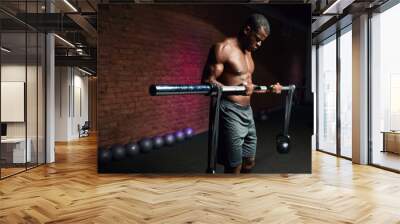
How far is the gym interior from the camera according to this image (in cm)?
410

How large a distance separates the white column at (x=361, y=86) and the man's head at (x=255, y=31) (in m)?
2.47

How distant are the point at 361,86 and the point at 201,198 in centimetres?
445

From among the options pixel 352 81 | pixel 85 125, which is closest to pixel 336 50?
pixel 352 81

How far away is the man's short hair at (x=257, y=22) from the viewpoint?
18.9 feet


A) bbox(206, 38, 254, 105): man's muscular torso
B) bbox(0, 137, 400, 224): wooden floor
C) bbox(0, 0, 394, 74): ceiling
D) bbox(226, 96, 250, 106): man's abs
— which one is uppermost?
bbox(0, 0, 394, 74): ceiling

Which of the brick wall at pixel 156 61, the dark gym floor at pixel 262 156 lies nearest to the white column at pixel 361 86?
the dark gym floor at pixel 262 156

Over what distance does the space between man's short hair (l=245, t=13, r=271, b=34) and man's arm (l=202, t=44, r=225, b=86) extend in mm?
576

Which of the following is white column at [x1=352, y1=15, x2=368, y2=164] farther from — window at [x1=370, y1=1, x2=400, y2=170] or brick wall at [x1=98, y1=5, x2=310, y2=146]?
brick wall at [x1=98, y1=5, x2=310, y2=146]

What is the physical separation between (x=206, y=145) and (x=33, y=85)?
354cm

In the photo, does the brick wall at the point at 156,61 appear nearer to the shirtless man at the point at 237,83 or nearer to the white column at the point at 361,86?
the shirtless man at the point at 237,83

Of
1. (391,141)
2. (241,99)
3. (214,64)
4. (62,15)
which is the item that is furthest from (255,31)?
(62,15)

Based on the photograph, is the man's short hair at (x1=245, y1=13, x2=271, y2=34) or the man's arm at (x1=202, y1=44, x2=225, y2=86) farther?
the man's short hair at (x1=245, y1=13, x2=271, y2=34)

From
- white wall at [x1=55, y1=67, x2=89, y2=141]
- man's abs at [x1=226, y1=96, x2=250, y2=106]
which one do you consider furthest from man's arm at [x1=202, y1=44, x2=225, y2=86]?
white wall at [x1=55, y1=67, x2=89, y2=141]

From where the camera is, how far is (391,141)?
680cm
